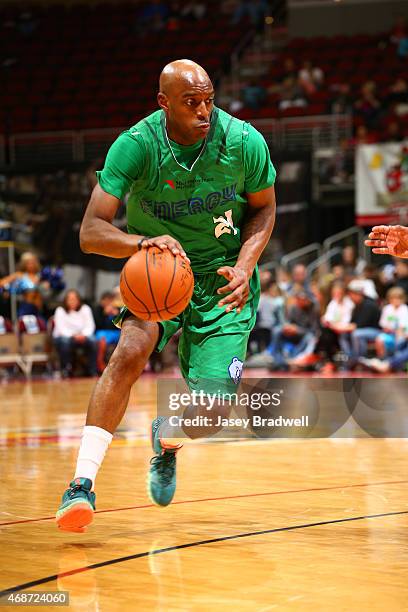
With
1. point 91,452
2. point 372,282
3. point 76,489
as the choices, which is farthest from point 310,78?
point 76,489

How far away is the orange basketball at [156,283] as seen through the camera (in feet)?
13.1

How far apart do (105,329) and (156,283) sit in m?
11.8

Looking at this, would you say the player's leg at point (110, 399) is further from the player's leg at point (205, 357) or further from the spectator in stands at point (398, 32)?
the spectator in stands at point (398, 32)

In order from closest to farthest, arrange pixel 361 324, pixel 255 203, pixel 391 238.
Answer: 1. pixel 255 203
2. pixel 391 238
3. pixel 361 324

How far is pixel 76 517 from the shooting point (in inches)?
155

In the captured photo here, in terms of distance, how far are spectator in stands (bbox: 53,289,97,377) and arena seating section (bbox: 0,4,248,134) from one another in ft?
20.0

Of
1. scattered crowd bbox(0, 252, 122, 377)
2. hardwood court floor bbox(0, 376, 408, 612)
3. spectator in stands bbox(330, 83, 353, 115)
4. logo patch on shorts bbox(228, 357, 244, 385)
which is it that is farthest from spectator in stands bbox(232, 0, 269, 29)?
logo patch on shorts bbox(228, 357, 244, 385)

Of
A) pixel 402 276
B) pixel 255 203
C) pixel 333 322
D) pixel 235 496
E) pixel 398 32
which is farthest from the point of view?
pixel 398 32

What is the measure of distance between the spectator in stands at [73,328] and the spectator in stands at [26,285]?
790 mm

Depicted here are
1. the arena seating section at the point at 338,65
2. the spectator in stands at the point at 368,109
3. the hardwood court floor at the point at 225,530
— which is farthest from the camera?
the arena seating section at the point at 338,65

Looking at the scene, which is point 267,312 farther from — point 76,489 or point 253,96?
point 76,489

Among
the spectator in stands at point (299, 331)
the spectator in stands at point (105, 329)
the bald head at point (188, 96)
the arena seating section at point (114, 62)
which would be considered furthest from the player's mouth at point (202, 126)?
the arena seating section at point (114, 62)

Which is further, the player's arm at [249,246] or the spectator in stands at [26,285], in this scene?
the spectator in stands at [26,285]

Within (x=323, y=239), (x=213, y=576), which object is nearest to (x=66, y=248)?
(x=323, y=239)
